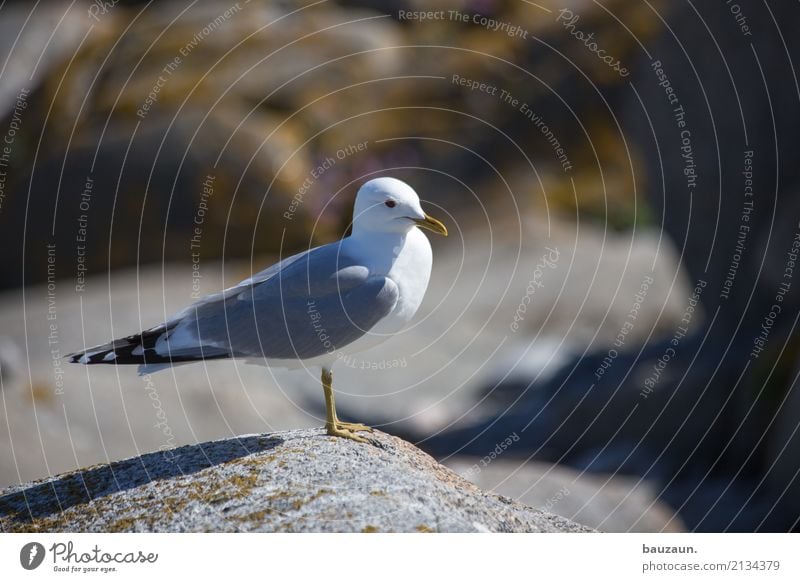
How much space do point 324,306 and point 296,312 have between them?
17 centimetres

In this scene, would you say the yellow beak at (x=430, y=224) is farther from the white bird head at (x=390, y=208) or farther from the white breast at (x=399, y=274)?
the white breast at (x=399, y=274)

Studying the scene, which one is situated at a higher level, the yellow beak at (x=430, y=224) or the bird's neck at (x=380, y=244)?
the yellow beak at (x=430, y=224)

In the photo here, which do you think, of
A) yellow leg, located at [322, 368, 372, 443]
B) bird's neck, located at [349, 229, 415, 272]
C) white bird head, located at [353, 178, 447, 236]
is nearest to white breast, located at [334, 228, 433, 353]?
bird's neck, located at [349, 229, 415, 272]

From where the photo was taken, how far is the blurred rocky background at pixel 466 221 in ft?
32.9

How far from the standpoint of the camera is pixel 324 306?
5988mm

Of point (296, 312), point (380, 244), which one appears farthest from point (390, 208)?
point (296, 312)

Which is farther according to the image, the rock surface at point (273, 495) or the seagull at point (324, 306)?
the seagull at point (324, 306)

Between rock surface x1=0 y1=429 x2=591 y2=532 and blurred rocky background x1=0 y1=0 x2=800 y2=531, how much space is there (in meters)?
3.19

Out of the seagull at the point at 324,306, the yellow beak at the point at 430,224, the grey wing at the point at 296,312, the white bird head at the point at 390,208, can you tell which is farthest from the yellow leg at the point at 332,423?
the yellow beak at the point at 430,224

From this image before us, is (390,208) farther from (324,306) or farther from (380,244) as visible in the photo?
(324,306)

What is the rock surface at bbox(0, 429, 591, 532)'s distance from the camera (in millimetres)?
5152

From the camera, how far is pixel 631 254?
15.2m

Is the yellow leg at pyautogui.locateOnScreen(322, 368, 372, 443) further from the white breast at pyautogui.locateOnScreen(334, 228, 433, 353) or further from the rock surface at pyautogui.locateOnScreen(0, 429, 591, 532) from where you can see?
the white breast at pyautogui.locateOnScreen(334, 228, 433, 353)

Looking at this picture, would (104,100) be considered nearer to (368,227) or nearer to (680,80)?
(680,80)
